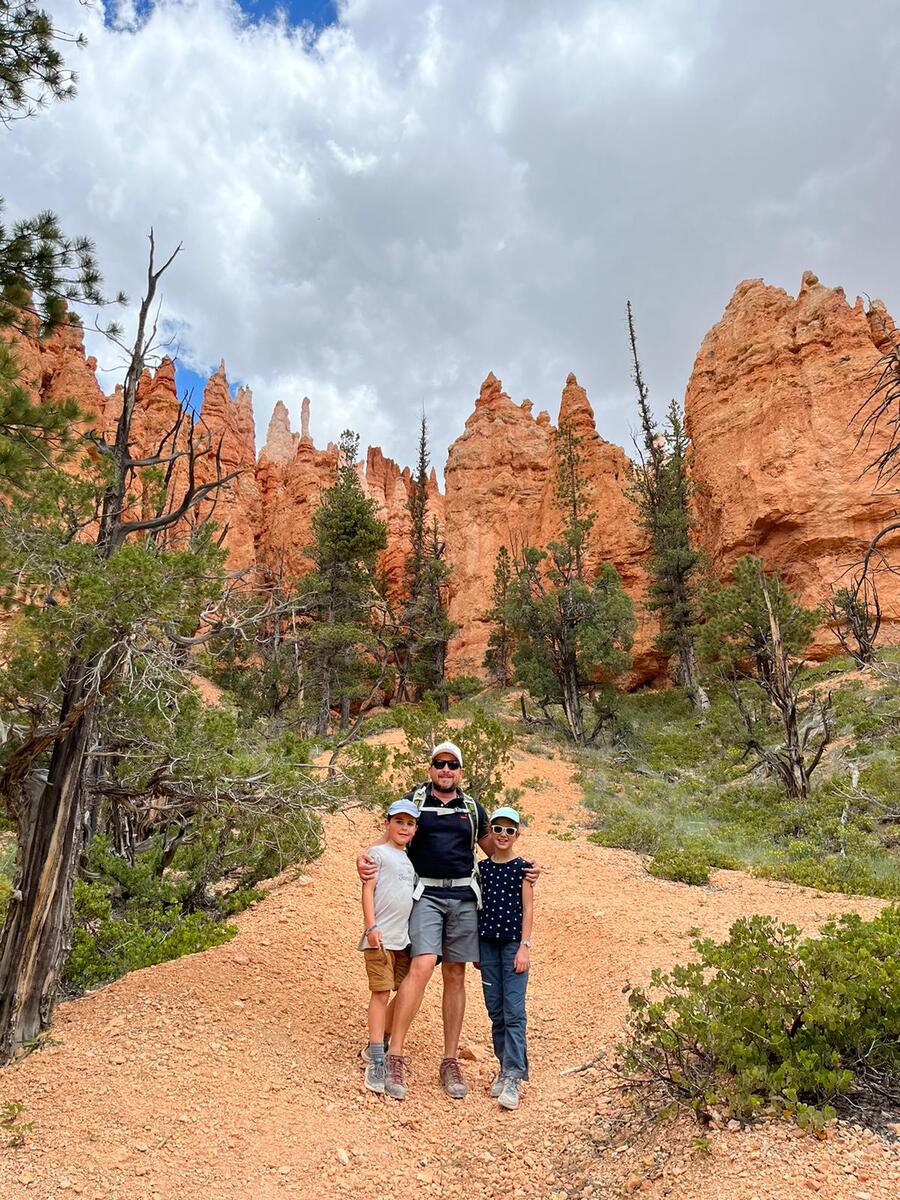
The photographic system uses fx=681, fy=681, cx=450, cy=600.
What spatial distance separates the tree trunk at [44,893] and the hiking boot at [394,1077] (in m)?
1.90

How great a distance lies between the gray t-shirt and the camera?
342cm

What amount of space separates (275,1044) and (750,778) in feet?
39.4

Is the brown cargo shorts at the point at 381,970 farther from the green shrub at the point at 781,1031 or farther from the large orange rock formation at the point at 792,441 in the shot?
the large orange rock formation at the point at 792,441

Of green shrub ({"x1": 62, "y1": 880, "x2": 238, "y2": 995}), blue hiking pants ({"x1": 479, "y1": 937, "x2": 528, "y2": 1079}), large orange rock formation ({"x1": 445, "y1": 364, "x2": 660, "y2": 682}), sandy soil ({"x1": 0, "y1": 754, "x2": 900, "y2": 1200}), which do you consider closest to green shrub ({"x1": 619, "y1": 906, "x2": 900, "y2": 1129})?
sandy soil ({"x1": 0, "y1": 754, "x2": 900, "y2": 1200})

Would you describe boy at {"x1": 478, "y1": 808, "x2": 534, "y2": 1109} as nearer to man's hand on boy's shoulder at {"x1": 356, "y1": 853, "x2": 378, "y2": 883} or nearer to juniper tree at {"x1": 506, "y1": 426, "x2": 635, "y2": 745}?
man's hand on boy's shoulder at {"x1": 356, "y1": 853, "x2": 378, "y2": 883}

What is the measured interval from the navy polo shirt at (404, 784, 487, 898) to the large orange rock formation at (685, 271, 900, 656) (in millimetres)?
23212

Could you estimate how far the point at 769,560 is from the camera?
27.0 meters

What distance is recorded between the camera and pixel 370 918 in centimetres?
330

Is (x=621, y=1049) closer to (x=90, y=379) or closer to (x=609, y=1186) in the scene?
(x=609, y=1186)

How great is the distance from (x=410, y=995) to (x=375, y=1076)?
1.31 feet

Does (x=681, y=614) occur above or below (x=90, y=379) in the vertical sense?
below

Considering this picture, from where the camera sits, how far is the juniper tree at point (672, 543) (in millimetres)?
24938

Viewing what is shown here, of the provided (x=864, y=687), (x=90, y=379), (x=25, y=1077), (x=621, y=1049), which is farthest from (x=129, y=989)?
(x=90, y=379)

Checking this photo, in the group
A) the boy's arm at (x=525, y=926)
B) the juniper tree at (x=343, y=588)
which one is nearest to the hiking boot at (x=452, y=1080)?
the boy's arm at (x=525, y=926)
